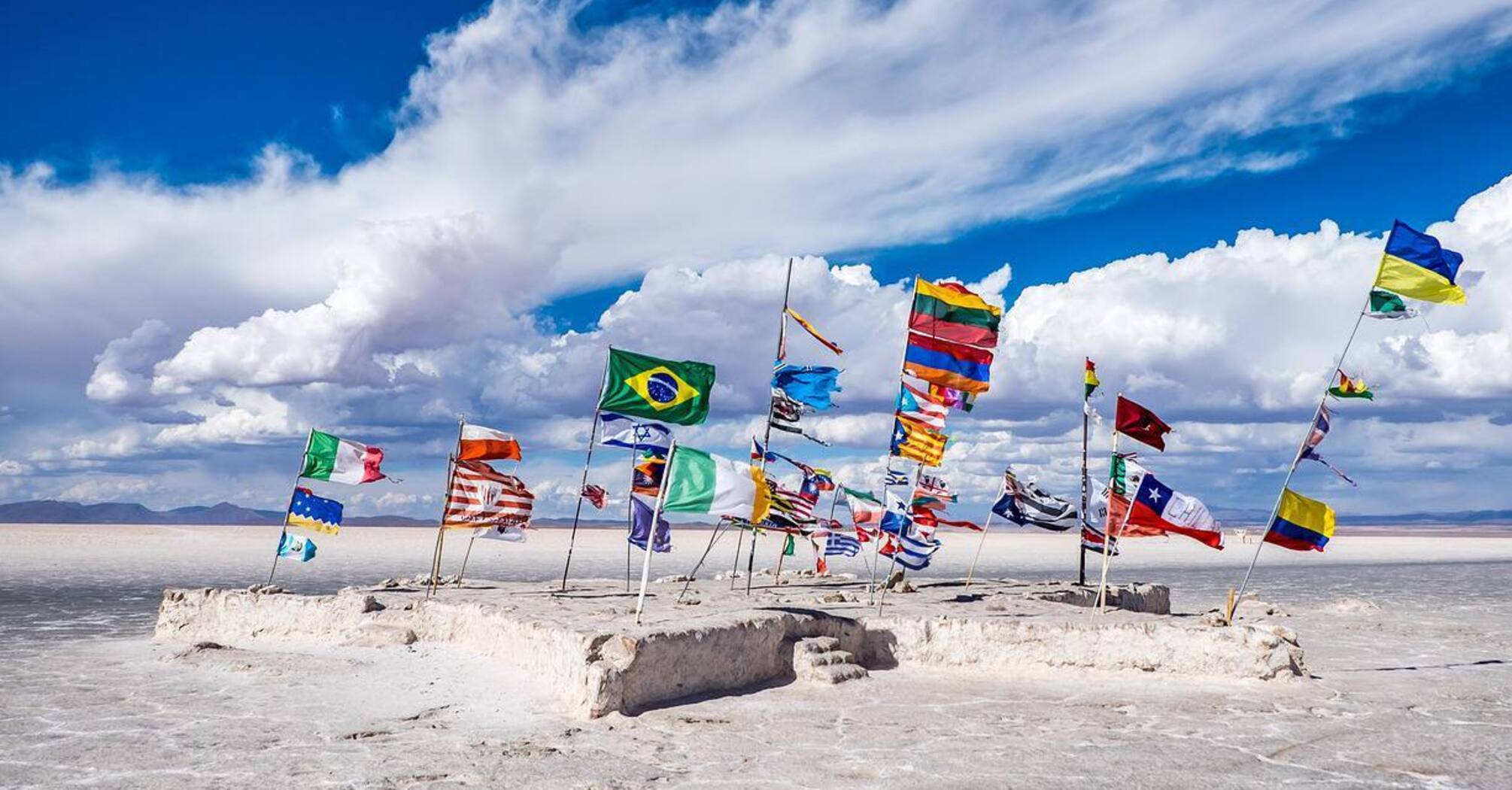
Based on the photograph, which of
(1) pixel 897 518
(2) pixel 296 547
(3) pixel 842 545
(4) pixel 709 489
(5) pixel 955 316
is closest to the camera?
(4) pixel 709 489

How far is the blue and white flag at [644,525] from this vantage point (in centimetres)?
1978

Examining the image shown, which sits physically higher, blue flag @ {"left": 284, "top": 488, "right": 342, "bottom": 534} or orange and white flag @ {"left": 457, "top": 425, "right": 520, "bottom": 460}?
orange and white flag @ {"left": 457, "top": 425, "right": 520, "bottom": 460}

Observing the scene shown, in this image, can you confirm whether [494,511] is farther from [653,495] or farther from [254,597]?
[254,597]

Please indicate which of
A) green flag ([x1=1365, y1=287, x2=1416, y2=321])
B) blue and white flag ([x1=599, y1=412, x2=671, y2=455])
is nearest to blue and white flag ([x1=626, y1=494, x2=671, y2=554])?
blue and white flag ([x1=599, y1=412, x2=671, y2=455])

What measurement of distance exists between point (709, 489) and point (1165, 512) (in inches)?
338

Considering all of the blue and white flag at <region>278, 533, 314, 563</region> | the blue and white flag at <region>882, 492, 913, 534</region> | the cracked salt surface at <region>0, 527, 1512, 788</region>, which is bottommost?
the cracked salt surface at <region>0, 527, 1512, 788</region>

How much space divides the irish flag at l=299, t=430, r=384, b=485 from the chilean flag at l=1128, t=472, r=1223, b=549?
16115 millimetres

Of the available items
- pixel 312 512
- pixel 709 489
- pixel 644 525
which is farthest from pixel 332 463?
pixel 709 489

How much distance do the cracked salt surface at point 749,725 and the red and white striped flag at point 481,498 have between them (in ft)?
10.9

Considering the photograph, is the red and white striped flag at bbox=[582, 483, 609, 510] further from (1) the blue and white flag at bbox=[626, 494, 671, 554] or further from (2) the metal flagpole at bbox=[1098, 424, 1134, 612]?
(2) the metal flagpole at bbox=[1098, 424, 1134, 612]

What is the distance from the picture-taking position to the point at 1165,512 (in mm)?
18172

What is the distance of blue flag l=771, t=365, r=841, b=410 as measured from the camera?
21609 millimetres

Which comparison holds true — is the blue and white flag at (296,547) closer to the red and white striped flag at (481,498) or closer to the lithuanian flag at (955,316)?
the red and white striped flag at (481,498)

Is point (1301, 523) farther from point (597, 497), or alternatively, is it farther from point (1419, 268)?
point (597, 497)
